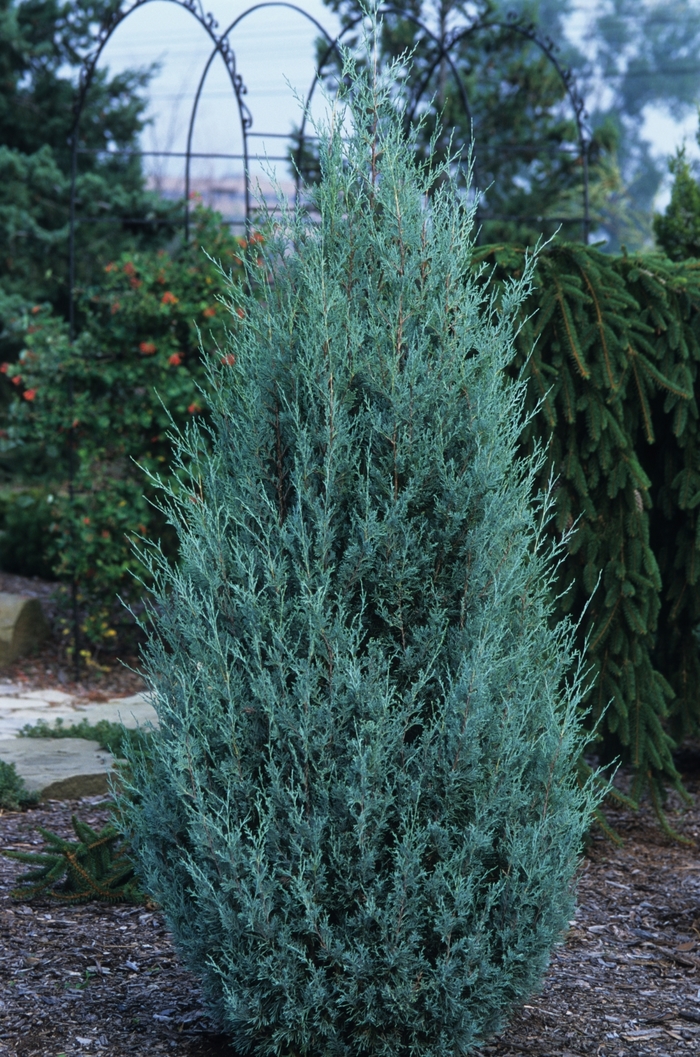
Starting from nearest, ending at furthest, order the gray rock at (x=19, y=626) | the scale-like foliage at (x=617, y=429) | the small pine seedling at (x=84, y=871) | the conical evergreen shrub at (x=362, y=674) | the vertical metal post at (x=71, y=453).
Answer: the conical evergreen shrub at (x=362, y=674), the small pine seedling at (x=84, y=871), the scale-like foliage at (x=617, y=429), the vertical metal post at (x=71, y=453), the gray rock at (x=19, y=626)

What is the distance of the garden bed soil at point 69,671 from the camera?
680cm

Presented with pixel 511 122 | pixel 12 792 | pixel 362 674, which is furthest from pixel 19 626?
pixel 511 122

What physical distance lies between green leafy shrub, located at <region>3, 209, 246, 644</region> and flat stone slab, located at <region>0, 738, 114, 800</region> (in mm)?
1852

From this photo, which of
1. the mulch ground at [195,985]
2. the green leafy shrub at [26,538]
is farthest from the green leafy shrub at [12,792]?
the green leafy shrub at [26,538]

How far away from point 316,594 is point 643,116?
121ft

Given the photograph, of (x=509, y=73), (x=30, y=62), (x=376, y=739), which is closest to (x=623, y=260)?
(x=376, y=739)

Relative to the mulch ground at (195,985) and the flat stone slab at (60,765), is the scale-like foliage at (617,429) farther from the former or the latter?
the flat stone slab at (60,765)

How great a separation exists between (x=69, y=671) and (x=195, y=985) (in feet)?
15.3

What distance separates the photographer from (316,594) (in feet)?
6.95

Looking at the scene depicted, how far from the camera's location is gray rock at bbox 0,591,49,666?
7258 mm

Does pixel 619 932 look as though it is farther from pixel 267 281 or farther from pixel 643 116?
pixel 643 116

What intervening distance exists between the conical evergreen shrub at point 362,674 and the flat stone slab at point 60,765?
6.63 ft

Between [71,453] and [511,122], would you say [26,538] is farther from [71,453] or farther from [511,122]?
[511,122]

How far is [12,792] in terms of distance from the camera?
4.15 metres
